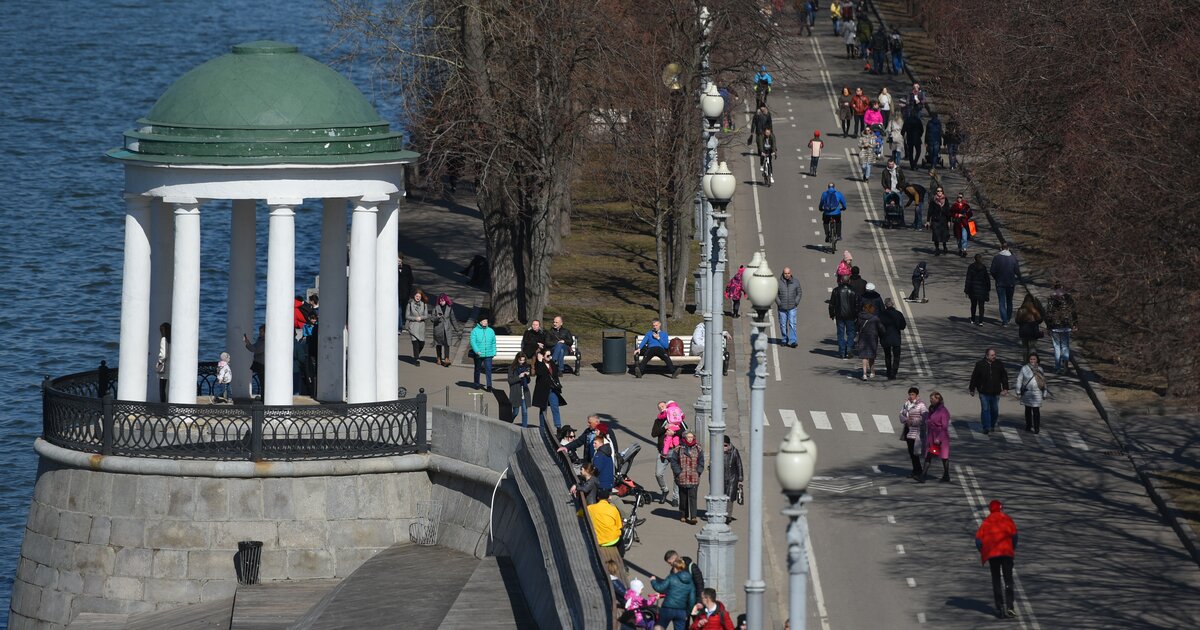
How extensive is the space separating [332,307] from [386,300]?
1.22m

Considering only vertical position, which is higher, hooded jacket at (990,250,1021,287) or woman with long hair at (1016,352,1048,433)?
hooded jacket at (990,250,1021,287)

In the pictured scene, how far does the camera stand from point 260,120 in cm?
3653

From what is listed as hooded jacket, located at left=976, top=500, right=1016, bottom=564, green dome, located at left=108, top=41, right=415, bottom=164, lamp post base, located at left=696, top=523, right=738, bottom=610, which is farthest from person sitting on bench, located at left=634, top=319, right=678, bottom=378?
hooded jacket, located at left=976, top=500, right=1016, bottom=564

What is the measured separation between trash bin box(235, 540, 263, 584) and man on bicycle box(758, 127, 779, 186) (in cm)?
3111

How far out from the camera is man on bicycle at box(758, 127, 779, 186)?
214 ft

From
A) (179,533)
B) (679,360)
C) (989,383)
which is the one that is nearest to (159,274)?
(179,533)

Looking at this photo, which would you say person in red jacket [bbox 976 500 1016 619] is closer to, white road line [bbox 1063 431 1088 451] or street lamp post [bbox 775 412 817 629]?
white road line [bbox 1063 431 1088 451]

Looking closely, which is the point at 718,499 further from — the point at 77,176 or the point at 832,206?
the point at 77,176

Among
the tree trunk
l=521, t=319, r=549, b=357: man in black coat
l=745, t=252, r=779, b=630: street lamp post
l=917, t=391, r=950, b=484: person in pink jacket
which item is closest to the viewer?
l=745, t=252, r=779, b=630: street lamp post

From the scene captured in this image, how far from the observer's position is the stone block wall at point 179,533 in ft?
119

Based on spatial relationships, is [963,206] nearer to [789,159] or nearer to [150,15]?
[789,159]

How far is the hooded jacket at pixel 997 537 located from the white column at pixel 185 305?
1228 cm

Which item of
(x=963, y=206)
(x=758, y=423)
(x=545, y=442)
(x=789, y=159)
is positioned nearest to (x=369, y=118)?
(x=545, y=442)

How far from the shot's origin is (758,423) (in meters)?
26.9
